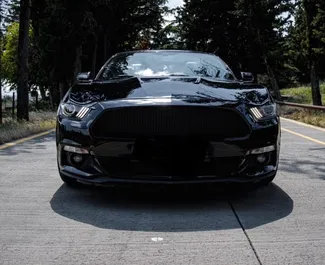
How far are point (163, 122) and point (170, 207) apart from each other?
724mm

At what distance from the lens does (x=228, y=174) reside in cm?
397

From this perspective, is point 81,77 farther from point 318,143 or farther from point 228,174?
point 318,143

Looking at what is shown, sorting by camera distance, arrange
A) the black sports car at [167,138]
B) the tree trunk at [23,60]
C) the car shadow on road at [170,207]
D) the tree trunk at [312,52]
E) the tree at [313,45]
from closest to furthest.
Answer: the car shadow on road at [170,207] → the black sports car at [167,138] → the tree trunk at [23,60] → the tree at [313,45] → the tree trunk at [312,52]

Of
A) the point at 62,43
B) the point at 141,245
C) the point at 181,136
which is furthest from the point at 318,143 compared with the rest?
the point at 62,43

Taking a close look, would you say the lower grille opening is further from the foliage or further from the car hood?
the foliage

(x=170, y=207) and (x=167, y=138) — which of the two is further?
(x=170, y=207)

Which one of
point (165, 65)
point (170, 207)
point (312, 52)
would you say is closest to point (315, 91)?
point (312, 52)

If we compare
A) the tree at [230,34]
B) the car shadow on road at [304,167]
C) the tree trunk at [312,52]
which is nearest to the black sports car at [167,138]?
the car shadow on road at [304,167]

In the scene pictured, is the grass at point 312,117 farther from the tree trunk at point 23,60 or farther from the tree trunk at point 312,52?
the tree trunk at point 23,60

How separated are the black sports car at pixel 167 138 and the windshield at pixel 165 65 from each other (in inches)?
50.8

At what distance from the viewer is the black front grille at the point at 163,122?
3.90 metres

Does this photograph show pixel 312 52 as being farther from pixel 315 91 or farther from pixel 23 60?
pixel 23 60

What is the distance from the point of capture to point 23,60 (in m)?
15.1

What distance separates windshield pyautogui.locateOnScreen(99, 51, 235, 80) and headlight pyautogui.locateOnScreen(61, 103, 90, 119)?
1100 mm
